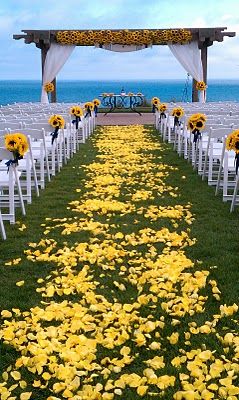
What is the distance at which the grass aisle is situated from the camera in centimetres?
287

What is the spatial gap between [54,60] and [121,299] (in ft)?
60.0

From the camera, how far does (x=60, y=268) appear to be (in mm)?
4547

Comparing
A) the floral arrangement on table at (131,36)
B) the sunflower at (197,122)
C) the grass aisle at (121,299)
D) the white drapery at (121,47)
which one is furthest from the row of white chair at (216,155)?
the white drapery at (121,47)

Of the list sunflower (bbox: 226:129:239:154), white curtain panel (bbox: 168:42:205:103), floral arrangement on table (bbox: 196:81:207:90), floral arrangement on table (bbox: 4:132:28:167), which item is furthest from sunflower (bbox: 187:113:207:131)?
white curtain panel (bbox: 168:42:205:103)

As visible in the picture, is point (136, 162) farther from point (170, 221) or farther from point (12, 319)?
→ point (12, 319)

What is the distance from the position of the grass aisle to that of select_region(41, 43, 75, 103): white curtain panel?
14.6m

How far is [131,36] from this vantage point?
20.2m

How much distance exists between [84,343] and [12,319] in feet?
2.06

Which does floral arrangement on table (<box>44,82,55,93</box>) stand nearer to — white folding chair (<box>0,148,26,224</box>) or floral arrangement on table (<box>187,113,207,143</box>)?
floral arrangement on table (<box>187,113,207,143</box>)

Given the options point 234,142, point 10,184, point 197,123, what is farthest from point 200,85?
point 10,184

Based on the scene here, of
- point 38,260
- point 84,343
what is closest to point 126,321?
point 84,343

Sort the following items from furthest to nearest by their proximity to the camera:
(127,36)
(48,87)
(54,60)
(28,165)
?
(54,60) → (48,87) → (127,36) → (28,165)

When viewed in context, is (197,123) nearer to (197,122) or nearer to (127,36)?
(197,122)

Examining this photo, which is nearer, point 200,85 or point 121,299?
point 121,299
